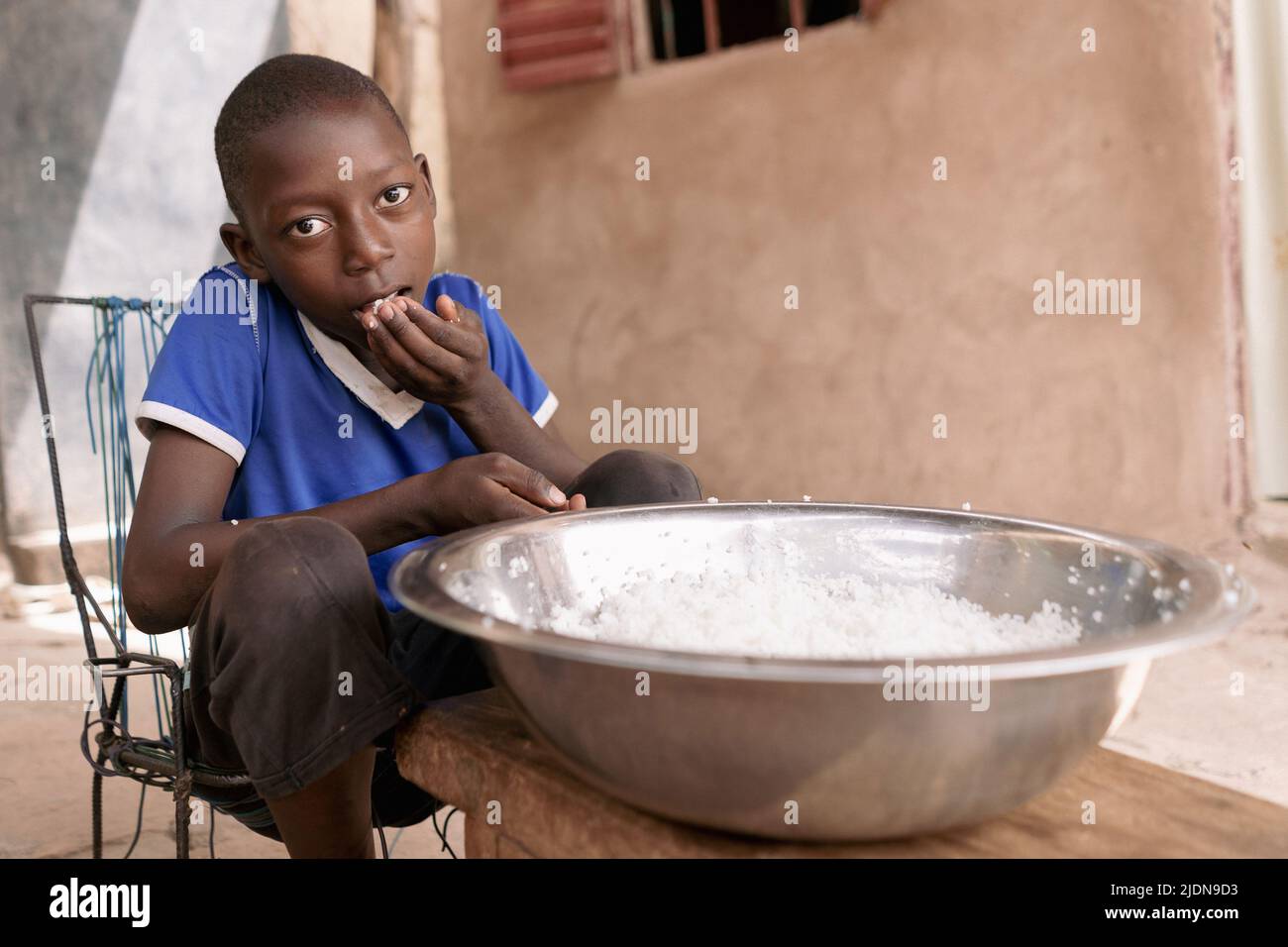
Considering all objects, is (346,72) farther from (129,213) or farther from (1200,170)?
(129,213)

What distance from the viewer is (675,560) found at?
44.6 inches

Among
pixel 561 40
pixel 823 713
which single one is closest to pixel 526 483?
pixel 823 713

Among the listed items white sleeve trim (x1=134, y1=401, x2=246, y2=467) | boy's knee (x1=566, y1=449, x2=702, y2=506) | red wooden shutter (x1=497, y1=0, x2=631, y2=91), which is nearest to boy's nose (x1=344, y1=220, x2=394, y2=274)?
white sleeve trim (x1=134, y1=401, x2=246, y2=467)

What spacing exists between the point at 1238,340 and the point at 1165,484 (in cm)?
51

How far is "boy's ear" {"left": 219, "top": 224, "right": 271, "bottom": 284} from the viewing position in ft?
4.63

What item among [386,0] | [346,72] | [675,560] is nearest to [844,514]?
[675,560]

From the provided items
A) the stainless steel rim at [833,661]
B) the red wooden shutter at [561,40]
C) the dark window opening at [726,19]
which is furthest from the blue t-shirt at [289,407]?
the red wooden shutter at [561,40]

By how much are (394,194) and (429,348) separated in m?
0.23

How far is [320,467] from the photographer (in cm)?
140

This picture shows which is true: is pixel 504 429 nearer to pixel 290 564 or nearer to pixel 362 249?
pixel 362 249

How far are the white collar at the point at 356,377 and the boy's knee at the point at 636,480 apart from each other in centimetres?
27

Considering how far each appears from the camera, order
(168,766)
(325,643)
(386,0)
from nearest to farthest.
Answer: (325,643), (168,766), (386,0)

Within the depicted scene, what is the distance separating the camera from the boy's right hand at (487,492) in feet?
3.69

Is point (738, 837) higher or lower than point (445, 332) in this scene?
lower
